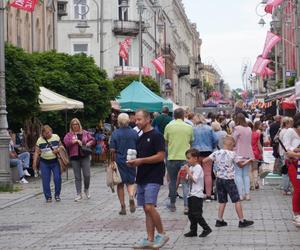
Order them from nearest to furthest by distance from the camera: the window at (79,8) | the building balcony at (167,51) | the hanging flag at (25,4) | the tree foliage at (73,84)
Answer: the hanging flag at (25,4), the tree foliage at (73,84), the window at (79,8), the building balcony at (167,51)

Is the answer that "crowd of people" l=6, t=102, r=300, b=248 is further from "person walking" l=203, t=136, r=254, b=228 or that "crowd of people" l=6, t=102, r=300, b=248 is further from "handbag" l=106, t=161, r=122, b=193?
"handbag" l=106, t=161, r=122, b=193

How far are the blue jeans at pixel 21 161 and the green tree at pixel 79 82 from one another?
4.78 metres

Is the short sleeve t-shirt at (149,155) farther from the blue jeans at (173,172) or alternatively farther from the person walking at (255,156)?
the person walking at (255,156)

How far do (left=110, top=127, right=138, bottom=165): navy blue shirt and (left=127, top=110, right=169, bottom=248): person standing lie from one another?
13.4 feet

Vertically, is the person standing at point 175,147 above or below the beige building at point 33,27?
below

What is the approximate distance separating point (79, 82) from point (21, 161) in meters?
8.15

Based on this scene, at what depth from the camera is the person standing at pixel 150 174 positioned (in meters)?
10.9

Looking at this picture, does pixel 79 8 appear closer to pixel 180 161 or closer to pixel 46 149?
pixel 46 149

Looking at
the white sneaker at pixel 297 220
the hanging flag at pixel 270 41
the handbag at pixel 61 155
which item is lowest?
the white sneaker at pixel 297 220

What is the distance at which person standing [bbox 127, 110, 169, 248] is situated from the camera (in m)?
10.9

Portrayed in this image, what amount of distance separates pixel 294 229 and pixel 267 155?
32.5 feet

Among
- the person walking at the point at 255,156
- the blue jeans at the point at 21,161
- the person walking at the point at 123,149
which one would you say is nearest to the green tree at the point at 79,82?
A: the blue jeans at the point at 21,161

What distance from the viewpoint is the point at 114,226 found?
13.5m

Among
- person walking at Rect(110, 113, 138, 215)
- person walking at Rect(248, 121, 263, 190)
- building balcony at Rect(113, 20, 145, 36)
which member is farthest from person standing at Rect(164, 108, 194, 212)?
building balcony at Rect(113, 20, 145, 36)
